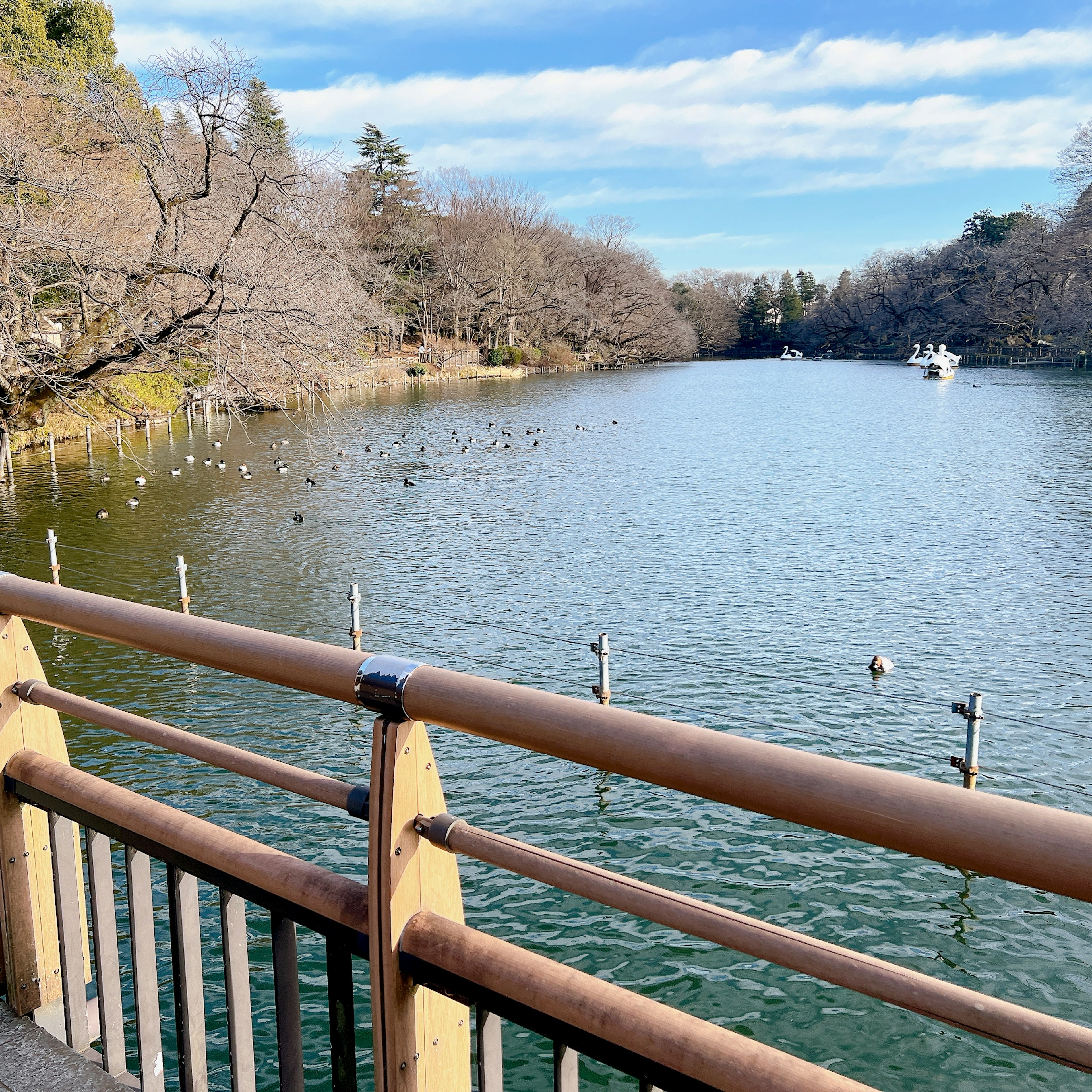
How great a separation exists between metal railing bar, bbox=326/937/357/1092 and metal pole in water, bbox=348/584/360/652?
11.9 meters

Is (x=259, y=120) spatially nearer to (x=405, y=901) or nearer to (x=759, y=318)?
(x=405, y=901)

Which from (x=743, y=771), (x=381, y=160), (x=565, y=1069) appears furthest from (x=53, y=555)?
(x=381, y=160)

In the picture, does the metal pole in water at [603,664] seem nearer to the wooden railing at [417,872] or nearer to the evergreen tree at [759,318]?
the wooden railing at [417,872]

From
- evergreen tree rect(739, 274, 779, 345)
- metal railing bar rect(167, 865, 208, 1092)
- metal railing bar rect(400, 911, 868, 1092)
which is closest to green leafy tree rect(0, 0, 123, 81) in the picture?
metal railing bar rect(167, 865, 208, 1092)

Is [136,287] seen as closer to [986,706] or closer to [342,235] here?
[342,235]

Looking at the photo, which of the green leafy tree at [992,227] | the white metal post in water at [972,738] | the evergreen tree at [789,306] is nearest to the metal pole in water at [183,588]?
the white metal post in water at [972,738]

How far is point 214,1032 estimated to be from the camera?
6.58 meters

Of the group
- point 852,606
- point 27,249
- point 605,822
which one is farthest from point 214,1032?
point 852,606

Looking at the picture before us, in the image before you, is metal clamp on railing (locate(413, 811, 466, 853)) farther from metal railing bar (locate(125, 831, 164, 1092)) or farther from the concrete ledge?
the concrete ledge

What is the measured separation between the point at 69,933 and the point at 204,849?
82cm

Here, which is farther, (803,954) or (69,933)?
(69,933)

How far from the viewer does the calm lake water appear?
24.2ft

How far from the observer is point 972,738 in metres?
9.59

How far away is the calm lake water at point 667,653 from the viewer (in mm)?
7379
